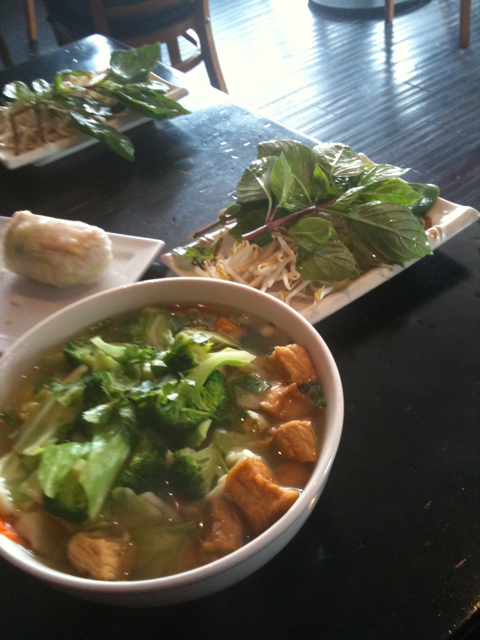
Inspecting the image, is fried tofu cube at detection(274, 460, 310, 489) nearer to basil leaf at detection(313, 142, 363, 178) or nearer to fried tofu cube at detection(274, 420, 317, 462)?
fried tofu cube at detection(274, 420, 317, 462)

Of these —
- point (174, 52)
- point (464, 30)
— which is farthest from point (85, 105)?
point (464, 30)

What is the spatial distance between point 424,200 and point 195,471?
0.95 m

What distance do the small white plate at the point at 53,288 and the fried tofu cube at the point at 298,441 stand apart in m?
0.59

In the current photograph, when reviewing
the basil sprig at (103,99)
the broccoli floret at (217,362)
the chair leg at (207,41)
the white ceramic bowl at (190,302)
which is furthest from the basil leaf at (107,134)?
the chair leg at (207,41)

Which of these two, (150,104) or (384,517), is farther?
(150,104)

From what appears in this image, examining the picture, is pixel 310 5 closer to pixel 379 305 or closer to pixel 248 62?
pixel 248 62

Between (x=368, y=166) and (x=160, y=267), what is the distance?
605mm

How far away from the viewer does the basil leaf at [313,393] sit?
73cm

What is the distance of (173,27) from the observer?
3105 mm

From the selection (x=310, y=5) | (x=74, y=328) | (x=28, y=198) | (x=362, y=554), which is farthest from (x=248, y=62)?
(x=362, y=554)

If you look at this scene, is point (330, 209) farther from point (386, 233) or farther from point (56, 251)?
point (56, 251)

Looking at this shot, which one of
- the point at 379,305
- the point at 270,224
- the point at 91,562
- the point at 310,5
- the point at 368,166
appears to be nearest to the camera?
the point at 91,562

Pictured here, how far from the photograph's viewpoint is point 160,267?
4.12 ft

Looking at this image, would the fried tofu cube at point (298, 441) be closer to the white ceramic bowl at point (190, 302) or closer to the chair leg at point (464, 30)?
the white ceramic bowl at point (190, 302)
